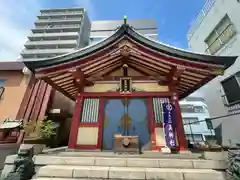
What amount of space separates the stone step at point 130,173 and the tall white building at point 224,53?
19.9 feet

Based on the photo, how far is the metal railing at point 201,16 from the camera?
38.5 ft

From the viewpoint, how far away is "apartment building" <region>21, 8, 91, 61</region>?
50062mm

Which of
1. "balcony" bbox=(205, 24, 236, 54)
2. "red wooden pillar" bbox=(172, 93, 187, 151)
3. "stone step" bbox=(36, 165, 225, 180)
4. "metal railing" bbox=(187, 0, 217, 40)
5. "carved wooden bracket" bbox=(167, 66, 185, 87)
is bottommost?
"stone step" bbox=(36, 165, 225, 180)

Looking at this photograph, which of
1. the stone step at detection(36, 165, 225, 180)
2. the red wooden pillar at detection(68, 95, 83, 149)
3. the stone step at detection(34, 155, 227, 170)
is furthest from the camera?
the red wooden pillar at detection(68, 95, 83, 149)

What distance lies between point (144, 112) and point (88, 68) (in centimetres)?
336

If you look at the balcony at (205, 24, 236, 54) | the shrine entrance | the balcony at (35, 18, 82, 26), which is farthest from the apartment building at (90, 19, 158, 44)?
the shrine entrance

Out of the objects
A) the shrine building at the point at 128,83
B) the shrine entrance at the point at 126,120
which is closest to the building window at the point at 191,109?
the shrine building at the point at 128,83

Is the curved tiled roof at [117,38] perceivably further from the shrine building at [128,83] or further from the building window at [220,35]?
the building window at [220,35]

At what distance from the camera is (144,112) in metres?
7.23

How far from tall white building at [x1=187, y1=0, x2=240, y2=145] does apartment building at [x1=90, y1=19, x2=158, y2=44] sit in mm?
Result: 44087

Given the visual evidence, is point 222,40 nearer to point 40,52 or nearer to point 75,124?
point 75,124

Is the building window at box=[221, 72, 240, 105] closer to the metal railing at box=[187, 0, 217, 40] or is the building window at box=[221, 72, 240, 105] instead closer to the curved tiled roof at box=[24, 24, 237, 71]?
the curved tiled roof at box=[24, 24, 237, 71]

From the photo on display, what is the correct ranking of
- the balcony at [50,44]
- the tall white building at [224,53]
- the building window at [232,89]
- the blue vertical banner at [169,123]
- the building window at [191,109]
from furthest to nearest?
the balcony at [50,44], the building window at [191,109], the tall white building at [224,53], the building window at [232,89], the blue vertical banner at [169,123]

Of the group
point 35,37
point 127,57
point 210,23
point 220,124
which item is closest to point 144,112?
point 127,57
